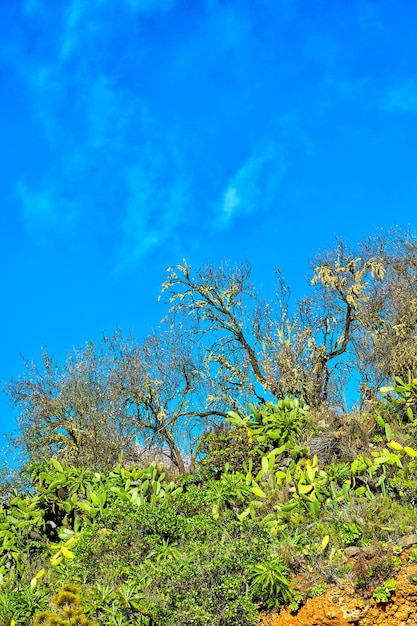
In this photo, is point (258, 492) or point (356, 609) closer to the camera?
point (356, 609)

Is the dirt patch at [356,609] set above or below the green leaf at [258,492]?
below

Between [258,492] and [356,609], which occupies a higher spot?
[258,492]

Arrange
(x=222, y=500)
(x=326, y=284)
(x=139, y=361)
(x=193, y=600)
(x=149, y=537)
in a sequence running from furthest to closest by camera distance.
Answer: (x=139, y=361) → (x=326, y=284) → (x=222, y=500) → (x=149, y=537) → (x=193, y=600)

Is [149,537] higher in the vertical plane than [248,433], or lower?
lower

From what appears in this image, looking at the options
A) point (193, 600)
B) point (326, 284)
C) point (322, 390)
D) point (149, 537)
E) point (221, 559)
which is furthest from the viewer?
point (326, 284)

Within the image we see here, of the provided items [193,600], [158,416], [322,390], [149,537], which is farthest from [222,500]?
[158,416]

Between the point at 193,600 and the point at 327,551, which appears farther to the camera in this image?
the point at 327,551

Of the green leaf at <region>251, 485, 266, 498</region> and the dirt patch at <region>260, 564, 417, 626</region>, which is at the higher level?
the green leaf at <region>251, 485, 266, 498</region>

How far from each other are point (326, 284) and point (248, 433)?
29.2 ft

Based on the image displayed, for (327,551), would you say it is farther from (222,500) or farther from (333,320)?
(333,320)

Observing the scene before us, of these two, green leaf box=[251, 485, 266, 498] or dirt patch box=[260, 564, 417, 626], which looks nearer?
dirt patch box=[260, 564, 417, 626]

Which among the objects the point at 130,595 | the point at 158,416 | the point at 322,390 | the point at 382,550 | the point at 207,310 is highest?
the point at 207,310

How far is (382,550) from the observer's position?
21.8ft

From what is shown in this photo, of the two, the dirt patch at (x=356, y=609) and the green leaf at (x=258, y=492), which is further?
the green leaf at (x=258, y=492)
